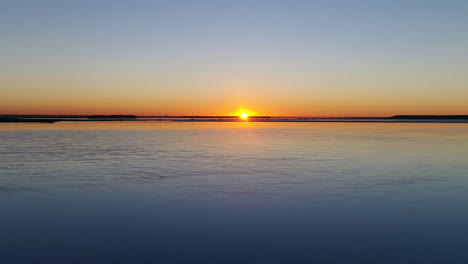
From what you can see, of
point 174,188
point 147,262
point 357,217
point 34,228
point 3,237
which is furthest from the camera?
point 174,188

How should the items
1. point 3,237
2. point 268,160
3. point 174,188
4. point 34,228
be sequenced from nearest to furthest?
point 3,237, point 34,228, point 174,188, point 268,160

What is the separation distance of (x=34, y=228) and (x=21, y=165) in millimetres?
11308

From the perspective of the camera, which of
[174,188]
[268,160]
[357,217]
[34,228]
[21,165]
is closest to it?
[34,228]

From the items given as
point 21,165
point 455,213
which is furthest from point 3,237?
point 21,165

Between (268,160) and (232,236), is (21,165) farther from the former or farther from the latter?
(232,236)

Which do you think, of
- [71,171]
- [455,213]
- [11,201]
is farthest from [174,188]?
[455,213]

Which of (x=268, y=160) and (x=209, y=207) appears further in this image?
(x=268, y=160)

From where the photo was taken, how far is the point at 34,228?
9414mm

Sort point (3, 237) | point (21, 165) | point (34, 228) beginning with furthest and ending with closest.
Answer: point (21, 165) < point (34, 228) < point (3, 237)

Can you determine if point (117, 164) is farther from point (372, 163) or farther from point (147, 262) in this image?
point (147, 262)

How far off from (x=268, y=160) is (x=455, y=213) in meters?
12.0

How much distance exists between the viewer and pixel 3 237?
8688 millimetres

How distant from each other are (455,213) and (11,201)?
11797mm

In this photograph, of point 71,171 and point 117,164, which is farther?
point 117,164
